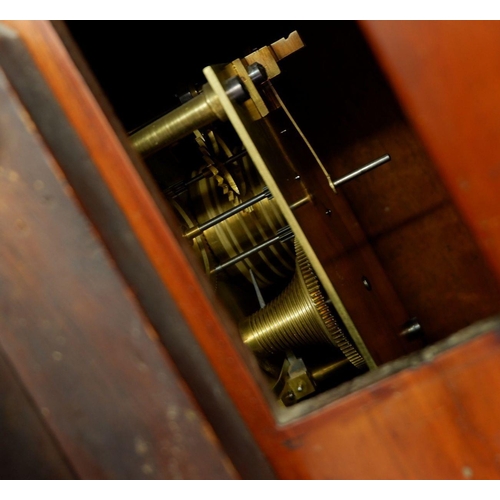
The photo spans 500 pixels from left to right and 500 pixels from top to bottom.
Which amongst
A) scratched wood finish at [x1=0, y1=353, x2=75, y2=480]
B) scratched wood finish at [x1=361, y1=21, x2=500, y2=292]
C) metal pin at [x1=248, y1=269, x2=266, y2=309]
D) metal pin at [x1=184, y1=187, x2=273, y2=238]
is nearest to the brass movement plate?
metal pin at [x1=184, y1=187, x2=273, y2=238]

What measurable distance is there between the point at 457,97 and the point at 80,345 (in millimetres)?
527

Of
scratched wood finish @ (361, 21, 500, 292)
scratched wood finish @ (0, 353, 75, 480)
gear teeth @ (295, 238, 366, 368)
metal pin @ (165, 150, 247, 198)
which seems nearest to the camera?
scratched wood finish @ (361, 21, 500, 292)

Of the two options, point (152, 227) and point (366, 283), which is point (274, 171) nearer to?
point (152, 227)

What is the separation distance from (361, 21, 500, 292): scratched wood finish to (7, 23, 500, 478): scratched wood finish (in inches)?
6.2

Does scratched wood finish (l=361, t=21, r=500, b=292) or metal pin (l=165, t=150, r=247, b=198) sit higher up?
metal pin (l=165, t=150, r=247, b=198)

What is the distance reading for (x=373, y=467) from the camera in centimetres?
62

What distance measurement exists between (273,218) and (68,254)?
57 centimetres

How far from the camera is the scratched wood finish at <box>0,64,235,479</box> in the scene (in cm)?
61

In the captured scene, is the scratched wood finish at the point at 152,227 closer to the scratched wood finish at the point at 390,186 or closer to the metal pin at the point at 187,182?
the metal pin at the point at 187,182

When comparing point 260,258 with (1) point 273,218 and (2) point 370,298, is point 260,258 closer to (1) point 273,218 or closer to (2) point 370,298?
(1) point 273,218

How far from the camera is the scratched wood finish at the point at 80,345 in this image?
613mm

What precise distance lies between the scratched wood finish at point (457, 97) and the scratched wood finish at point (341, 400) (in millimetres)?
158

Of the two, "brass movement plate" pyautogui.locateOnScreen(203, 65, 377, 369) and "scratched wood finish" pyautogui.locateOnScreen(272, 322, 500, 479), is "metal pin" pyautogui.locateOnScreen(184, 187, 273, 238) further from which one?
"scratched wood finish" pyautogui.locateOnScreen(272, 322, 500, 479)

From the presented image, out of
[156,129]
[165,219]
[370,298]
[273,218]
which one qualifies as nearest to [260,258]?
[273,218]
